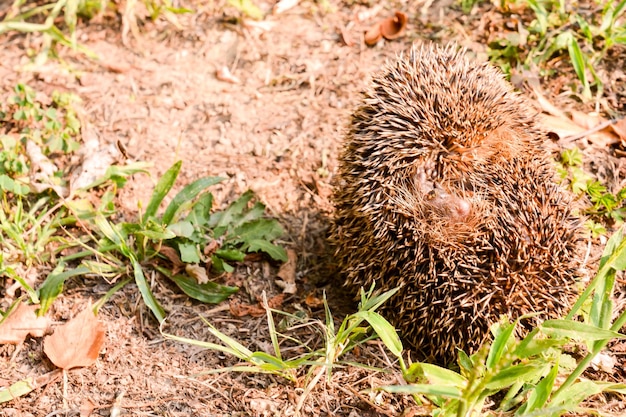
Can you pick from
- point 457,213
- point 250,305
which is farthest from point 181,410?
point 457,213

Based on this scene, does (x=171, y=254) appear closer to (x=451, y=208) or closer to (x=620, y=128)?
(x=451, y=208)

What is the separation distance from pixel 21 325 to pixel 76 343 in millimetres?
420

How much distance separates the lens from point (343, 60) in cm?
618

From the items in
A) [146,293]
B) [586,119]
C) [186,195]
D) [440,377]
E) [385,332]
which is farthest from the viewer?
[586,119]

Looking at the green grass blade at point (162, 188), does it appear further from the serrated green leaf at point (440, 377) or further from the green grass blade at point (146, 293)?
the serrated green leaf at point (440, 377)

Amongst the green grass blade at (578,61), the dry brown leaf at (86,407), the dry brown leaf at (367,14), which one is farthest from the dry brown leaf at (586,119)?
the dry brown leaf at (86,407)

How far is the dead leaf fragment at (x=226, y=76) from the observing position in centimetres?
606

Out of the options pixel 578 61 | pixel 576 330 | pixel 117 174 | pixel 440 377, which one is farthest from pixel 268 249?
pixel 578 61

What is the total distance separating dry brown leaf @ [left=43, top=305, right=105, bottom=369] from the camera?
13.1ft

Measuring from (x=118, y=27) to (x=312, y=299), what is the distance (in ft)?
12.1

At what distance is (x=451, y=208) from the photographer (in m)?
3.78

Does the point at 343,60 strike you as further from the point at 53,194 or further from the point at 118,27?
the point at 53,194

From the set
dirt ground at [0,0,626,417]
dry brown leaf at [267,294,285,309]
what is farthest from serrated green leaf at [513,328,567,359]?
dry brown leaf at [267,294,285,309]

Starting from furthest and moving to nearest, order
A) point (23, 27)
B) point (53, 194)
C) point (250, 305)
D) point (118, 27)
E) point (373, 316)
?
1. point (118, 27)
2. point (23, 27)
3. point (53, 194)
4. point (250, 305)
5. point (373, 316)
